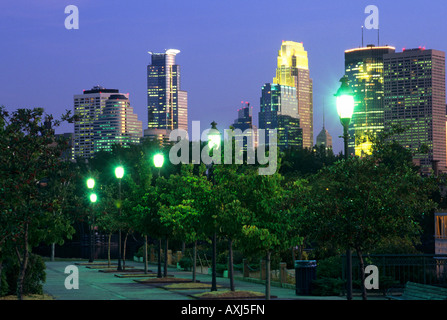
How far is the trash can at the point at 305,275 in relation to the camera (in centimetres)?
3045

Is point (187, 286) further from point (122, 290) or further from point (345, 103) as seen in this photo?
point (345, 103)

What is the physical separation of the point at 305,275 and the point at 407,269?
481cm

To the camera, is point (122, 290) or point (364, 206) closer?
point (364, 206)

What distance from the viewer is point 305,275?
30484 millimetres

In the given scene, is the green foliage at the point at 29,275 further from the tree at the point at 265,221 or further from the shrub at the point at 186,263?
the shrub at the point at 186,263

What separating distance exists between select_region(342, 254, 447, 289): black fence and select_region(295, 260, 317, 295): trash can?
4.60 feet

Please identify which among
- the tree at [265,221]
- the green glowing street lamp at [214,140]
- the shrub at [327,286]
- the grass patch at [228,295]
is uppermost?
the green glowing street lamp at [214,140]

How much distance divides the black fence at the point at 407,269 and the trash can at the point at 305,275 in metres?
1.40

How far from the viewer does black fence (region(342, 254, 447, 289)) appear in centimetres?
3012
